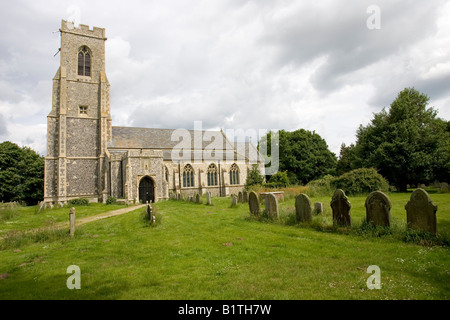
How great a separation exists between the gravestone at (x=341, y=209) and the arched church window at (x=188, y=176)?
80.1 feet

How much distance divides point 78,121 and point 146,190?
34.0 ft

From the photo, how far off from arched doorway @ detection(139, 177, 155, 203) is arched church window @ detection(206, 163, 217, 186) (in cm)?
910

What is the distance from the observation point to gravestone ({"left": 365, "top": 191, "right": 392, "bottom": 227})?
6535 mm

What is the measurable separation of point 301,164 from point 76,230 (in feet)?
110

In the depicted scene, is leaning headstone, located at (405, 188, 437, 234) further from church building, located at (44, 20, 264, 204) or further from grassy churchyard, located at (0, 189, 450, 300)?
church building, located at (44, 20, 264, 204)

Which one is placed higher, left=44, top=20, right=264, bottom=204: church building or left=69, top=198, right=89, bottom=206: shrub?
left=44, top=20, right=264, bottom=204: church building

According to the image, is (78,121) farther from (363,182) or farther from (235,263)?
(363,182)

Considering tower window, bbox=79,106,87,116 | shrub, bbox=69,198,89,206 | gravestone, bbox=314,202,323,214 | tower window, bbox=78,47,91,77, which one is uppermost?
tower window, bbox=78,47,91,77

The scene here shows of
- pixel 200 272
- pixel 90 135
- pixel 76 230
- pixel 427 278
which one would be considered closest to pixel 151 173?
pixel 90 135

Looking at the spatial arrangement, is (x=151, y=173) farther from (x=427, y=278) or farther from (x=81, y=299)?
(x=427, y=278)

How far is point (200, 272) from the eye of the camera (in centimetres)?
461

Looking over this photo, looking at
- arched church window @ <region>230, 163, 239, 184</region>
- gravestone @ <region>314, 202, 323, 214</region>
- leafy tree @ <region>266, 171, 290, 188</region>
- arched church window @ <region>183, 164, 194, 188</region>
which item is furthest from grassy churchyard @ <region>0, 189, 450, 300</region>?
arched church window @ <region>230, 163, 239, 184</region>

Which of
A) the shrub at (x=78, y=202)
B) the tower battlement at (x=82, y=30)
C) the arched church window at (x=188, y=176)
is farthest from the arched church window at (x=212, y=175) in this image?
the tower battlement at (x=82, y=30)

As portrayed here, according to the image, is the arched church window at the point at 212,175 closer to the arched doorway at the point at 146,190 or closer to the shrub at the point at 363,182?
the arched doorway at the point at 146,190
